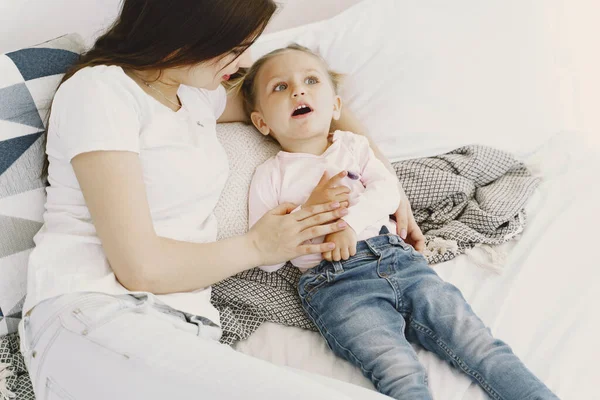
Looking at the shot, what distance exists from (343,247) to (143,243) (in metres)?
0.41

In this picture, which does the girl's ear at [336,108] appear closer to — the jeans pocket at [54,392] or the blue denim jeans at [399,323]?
the blue denim jeans at [399,323]

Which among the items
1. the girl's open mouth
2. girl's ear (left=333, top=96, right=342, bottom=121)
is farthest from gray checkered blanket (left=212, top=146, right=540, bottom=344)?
the girl's open mouth

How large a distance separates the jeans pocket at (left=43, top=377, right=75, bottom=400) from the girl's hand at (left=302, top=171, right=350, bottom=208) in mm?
596

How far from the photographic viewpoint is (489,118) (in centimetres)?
171

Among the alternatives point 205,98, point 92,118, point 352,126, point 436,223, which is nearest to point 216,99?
point 205,98

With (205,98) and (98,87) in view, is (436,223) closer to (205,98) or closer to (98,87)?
(205,98)

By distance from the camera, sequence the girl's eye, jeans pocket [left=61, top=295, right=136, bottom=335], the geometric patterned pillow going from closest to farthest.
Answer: jeans pocket [left=61, top=295, right=136, bottom=335]
the geometric patterned pillow
the girl's eye

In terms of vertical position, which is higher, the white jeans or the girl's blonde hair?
the girl's blonde hair

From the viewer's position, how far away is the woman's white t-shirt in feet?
3.44

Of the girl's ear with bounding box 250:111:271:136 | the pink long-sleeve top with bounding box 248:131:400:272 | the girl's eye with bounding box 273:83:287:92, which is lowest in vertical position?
the pink long-sleeve top with bounding box 248:131:400:272

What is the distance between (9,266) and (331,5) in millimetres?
1376

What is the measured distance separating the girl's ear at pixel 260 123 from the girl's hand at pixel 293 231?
28 cm

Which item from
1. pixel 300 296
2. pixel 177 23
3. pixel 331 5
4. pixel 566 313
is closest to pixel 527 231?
pixel 566 313

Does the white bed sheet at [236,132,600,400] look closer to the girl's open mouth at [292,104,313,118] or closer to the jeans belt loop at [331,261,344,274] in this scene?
the jeans belt loop at [331,261,344,274]
